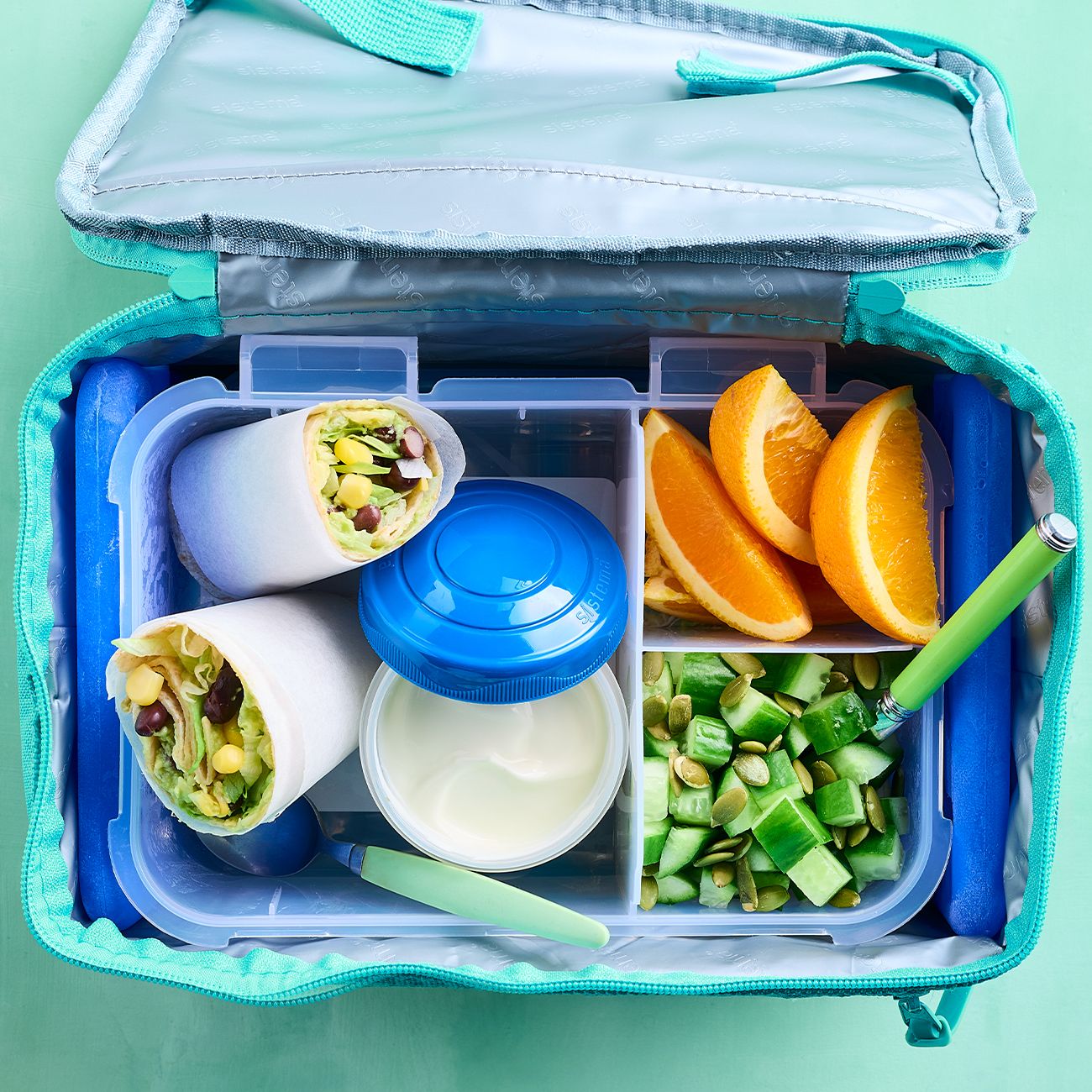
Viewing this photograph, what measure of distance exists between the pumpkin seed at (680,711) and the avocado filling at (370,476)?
323 mm

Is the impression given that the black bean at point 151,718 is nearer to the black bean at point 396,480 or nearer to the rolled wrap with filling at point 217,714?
the rolled wrap with filling at point 217,714

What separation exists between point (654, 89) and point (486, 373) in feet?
1.10

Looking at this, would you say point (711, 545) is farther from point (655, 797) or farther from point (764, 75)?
point (764, 75)

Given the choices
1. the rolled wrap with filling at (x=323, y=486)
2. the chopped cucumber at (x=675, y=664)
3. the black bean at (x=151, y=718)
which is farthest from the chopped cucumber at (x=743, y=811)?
the black bean at (x=151, y=718)

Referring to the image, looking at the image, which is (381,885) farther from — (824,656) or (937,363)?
(937,363)

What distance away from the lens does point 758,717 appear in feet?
3.11

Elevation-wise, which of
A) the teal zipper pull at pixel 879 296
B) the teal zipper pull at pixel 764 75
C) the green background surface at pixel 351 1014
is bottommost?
the green background surface at pixel 351 1014

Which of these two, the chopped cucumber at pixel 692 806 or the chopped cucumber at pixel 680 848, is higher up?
the chopped cucumber at pixel 692 806

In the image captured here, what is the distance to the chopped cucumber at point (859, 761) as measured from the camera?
95cm

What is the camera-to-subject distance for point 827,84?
962 mm

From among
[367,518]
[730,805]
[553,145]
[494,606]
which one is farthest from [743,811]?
[553,145]

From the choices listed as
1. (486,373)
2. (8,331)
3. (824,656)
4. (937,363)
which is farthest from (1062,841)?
(8,331)

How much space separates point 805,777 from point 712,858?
12 cm

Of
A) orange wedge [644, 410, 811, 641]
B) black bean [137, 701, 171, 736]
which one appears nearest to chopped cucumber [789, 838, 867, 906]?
orange wedge [644, 410, 811, 641]
